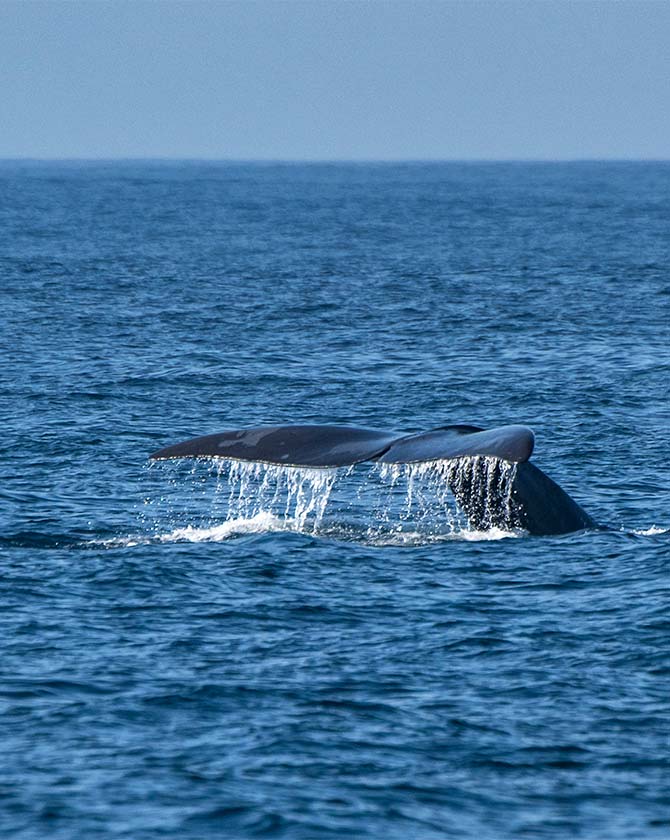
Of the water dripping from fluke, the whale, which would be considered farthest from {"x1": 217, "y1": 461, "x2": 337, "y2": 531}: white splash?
the whale

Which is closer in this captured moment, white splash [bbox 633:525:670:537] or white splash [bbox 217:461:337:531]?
white splash [bbox 633:525:670:537]

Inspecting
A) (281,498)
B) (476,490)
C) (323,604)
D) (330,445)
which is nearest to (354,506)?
(281,498)

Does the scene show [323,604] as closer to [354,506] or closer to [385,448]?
[385,448]

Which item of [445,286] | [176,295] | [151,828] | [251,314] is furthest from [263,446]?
[445,286]

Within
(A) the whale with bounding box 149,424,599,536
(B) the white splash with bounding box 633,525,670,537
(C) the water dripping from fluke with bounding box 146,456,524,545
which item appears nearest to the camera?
(A) the whale with bounding box 149,424,599,536

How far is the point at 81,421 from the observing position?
27.4 meters

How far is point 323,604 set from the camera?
1681 centimetres

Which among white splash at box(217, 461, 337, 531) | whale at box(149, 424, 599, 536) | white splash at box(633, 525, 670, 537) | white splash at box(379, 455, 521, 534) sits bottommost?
white splash at box(217, 461, 337, 531)

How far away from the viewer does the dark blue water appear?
12.4m

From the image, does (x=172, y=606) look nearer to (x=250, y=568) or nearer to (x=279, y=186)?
(x=250, y=568)

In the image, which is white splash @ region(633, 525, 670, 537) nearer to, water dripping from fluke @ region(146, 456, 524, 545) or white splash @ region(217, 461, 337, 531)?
water dripping from fluke @ region(146, 456, 524, 545)

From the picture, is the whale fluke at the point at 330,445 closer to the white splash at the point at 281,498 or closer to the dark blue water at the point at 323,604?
the dark blue water at the point at 323,604

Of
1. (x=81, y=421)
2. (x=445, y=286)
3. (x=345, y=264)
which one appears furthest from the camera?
(x=345, y=264)

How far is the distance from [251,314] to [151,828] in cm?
3295
